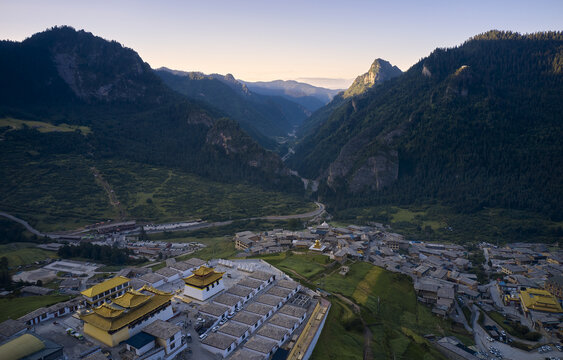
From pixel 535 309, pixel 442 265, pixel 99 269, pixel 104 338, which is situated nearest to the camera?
pixel 104 338

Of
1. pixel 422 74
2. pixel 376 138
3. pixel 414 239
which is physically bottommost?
pixel 414 239

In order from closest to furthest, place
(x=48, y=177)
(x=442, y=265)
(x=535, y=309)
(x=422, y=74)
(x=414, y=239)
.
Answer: (x=535, y=309) → (x=442, y=265) → (x=414, y=239) → (x=48, y=177) → (x=422, y=74)

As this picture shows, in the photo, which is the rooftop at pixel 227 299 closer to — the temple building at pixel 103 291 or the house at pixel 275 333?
the house at pixel 275 333

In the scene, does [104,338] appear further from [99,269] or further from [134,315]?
[99,269]

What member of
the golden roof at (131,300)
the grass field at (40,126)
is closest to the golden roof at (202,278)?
the golden roof at (131,300)

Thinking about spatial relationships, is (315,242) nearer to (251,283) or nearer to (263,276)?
(263,276)

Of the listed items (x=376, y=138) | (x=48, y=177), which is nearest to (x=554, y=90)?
(x=376, y=138)

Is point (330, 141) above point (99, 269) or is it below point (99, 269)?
above
